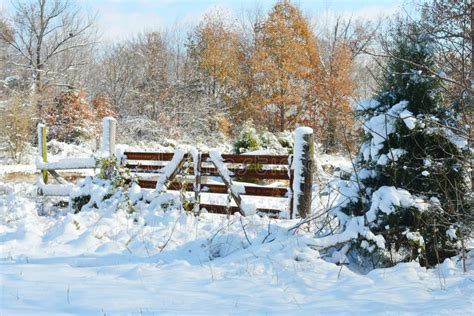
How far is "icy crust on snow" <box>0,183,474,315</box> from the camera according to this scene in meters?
3.51

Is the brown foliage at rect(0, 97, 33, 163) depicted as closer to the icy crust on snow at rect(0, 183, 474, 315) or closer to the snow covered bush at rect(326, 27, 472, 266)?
the icy crust on snow at rect(0, 183, 474, 315)

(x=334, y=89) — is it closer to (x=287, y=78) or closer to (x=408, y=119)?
(x=287, y=78)

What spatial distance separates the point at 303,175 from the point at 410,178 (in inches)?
85.4

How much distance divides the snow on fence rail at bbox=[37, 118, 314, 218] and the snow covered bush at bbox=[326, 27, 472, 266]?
5.43 feet

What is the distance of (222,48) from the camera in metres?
32.4

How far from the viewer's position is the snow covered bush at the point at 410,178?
4.67m

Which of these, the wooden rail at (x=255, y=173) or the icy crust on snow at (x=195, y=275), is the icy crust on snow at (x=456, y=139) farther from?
the wooden rail at (x=255, y=173)

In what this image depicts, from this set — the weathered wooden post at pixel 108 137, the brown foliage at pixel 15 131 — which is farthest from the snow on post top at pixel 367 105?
the brown foliage at pixel 15 131

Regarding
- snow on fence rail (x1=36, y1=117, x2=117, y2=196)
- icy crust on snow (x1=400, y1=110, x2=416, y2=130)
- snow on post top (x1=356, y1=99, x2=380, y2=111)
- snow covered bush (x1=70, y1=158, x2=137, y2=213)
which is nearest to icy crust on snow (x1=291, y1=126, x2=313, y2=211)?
snow on post top (x1=356, y1=99, x2=380, y2=111)

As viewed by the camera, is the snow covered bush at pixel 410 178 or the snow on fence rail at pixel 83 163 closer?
the snow covered bush at pixel 410 178

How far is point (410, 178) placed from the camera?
15.9 ft

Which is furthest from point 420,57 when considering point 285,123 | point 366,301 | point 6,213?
point 285,123

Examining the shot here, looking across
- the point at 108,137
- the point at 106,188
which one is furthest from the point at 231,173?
the point at 108,137

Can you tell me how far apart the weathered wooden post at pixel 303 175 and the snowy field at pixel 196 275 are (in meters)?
0.86
